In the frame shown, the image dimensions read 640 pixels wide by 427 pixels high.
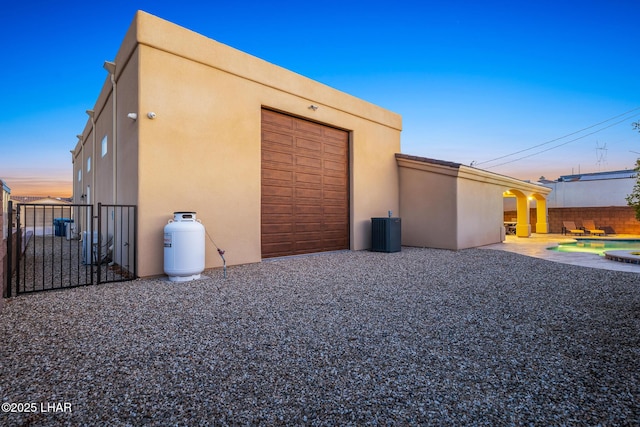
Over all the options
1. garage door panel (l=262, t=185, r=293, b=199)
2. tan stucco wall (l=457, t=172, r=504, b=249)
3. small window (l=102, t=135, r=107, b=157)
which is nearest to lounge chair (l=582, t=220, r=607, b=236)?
tan stucco wall (l=457, t=172, r=504, b=249)

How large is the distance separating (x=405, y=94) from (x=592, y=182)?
602 inches

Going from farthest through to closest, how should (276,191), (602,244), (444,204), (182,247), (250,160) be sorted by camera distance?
(602,244)
(444,204)
(276,191)
(250,160)
(182,247)

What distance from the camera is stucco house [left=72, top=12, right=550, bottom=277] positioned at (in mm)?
6082

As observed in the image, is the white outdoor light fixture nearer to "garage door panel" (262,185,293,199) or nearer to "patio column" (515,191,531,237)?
"garage door panel" (262,185,293,199)

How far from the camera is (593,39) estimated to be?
35.3 ft

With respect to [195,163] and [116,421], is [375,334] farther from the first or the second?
[195,163]

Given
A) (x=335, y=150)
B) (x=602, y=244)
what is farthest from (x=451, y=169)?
(x=602, y=244)

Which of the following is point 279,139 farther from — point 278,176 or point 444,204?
point 444,204

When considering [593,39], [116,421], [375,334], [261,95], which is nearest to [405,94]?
[593,39]

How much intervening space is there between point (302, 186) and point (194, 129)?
3454 millimetres

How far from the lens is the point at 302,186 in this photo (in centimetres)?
898

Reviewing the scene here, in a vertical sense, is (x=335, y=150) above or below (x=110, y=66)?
below

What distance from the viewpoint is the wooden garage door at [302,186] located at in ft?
27.0

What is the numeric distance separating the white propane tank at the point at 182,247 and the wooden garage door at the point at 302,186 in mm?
2510
